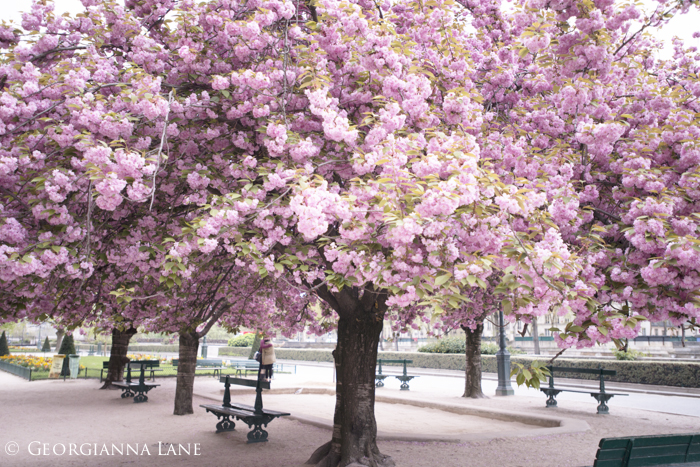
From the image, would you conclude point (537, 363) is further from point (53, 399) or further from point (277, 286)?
point (53, 399)

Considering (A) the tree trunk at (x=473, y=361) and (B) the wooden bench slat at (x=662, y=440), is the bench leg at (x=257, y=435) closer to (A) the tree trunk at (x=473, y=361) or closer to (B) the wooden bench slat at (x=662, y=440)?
(B) the wooden bench slat at (x=662, y=440)

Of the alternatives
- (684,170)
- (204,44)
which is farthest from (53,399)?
(684,170)

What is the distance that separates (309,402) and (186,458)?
7.49 meters

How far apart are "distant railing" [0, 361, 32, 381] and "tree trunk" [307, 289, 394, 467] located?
17.7 meters

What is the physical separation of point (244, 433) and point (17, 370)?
1759 centimetres

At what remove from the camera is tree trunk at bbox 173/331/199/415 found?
11391 mm

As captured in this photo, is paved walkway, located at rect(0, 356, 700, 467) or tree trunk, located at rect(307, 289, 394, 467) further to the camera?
paved walkway, located at rect(0, 356, 700, 467)

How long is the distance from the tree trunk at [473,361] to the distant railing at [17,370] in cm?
1714

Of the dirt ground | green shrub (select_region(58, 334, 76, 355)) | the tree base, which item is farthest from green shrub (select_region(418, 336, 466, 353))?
the tree base

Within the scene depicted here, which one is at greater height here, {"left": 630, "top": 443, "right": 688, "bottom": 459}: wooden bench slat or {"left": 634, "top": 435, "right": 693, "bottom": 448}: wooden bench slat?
{"left": 634, "top": 435, "right": 693, "bottom": 448}: wooden bench slat

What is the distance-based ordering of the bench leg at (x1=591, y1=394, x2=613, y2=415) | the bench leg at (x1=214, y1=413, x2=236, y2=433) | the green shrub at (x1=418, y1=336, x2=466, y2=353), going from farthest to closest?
the green shrub at (x1=418, y1=336, x2=466, y2=353) → the bench leg at (x1=591, y1=394, x2=613, y2=415) → the bench leg at (x1=214, y1=413, x2=236, y2=433)

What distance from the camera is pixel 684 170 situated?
552cm

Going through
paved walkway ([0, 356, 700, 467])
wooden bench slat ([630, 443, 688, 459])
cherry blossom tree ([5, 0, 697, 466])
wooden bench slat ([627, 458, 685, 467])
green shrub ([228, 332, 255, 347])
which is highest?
cherry blossom tree ([5, 0, 697, 466])

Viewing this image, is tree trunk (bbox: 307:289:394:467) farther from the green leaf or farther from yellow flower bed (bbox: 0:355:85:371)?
yellow flower bed (bbox: 0:355:85:371)
